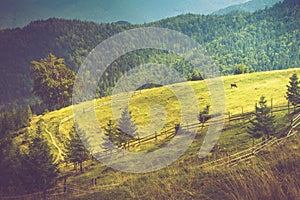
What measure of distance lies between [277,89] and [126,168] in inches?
1795

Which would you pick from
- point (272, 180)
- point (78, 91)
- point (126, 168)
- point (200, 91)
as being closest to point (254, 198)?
point (272, 180)

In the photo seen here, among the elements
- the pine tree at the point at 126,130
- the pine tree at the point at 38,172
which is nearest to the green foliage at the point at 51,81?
the pine tree at the point at 126,130

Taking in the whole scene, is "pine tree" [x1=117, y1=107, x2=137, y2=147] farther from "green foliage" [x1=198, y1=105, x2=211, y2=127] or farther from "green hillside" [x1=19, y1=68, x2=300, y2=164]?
"green foliage" [x1=198, y1=105, x2=211, y2=127]

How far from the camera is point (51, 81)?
96500 mm

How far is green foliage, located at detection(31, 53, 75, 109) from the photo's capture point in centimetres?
9662

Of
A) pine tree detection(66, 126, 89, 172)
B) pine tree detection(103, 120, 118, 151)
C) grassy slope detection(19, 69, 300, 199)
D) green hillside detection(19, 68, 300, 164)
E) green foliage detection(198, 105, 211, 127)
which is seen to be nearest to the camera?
grassy slope detection(19, 69, 300, 199)

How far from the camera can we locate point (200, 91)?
90.2 metres

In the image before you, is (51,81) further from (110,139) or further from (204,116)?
(204,116)

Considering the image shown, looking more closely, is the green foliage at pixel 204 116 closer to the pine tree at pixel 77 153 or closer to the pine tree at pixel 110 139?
the pine tree at pixel 110 139

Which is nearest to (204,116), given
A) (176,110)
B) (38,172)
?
(176,110)

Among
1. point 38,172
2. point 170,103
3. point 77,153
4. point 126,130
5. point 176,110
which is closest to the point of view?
point 38,172

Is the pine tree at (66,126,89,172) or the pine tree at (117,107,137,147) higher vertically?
the pine tree at (117,107,137,147)

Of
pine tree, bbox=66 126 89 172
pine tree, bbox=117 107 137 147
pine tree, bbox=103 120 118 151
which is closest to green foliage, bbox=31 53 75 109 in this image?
pine tree, bbox=117 107 137 147

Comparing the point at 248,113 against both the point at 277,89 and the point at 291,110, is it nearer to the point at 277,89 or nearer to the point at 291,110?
the point at 291,110
